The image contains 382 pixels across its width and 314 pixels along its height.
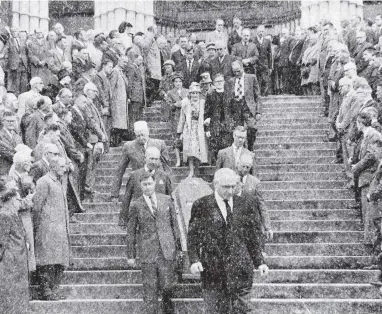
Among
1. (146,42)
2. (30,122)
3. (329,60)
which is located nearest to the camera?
(30,122)

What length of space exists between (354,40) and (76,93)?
708cm

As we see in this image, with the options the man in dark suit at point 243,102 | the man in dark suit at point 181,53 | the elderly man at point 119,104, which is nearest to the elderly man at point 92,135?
the elderly man at point 119,104

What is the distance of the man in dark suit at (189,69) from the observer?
16609 mm

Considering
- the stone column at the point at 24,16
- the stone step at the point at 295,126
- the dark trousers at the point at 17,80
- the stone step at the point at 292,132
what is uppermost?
the stone column at the point at 24,16

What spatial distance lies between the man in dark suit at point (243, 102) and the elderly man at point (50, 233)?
3.79m

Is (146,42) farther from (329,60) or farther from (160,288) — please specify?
(160,288)

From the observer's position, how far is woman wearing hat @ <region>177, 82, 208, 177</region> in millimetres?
12438

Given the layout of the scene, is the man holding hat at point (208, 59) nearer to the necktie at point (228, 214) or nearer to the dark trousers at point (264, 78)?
the dark trousers at point (264, 78)

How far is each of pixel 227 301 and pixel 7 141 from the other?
4.75 metres

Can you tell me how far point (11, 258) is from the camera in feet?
26.5

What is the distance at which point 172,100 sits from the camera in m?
14.5

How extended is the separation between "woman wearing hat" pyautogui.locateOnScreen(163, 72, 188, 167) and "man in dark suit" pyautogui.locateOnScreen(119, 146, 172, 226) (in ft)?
11.8

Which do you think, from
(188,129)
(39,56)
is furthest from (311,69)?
(39,56)

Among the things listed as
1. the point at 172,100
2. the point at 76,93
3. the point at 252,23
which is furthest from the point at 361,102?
the point at 252,23
